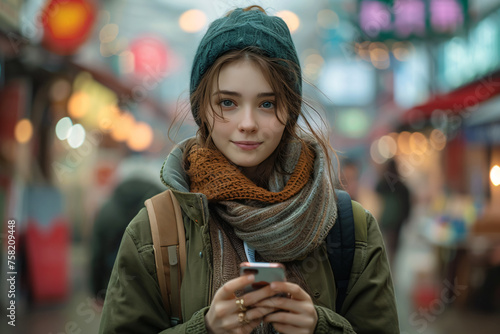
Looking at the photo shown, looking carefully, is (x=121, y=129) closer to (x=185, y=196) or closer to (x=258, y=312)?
(x=185, y=196)

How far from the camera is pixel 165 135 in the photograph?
4.02m

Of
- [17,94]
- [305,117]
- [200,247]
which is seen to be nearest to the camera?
[200,247]

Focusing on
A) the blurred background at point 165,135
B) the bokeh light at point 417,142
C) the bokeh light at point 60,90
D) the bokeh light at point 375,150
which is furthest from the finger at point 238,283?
the bokeh light at point 375,150

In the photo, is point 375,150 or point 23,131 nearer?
point 23,131

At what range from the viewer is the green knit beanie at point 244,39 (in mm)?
1245

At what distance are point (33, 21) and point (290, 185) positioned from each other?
2.92 metres

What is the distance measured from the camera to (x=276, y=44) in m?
1.26

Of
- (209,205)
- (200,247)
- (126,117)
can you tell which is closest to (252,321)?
(200,247)

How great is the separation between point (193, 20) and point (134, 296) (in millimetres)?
3565

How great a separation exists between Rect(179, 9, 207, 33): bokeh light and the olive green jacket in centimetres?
327

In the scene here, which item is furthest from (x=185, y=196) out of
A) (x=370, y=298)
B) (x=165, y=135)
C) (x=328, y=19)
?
(x=328, y=19)

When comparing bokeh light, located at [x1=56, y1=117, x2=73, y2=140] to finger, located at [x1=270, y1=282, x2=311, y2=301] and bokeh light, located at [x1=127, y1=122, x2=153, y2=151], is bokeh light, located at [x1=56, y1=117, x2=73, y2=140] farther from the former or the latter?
finger, located at [x1=270, y1=282, x2=311, y2=301]

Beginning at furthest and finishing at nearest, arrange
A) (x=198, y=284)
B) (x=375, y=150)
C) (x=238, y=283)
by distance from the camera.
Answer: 1. (x=375, y=150)
2. (x=198, y=284)
3. (x=238, y=283)

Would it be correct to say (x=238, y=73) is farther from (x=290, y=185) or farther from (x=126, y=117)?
→ (x=126, y=117)
